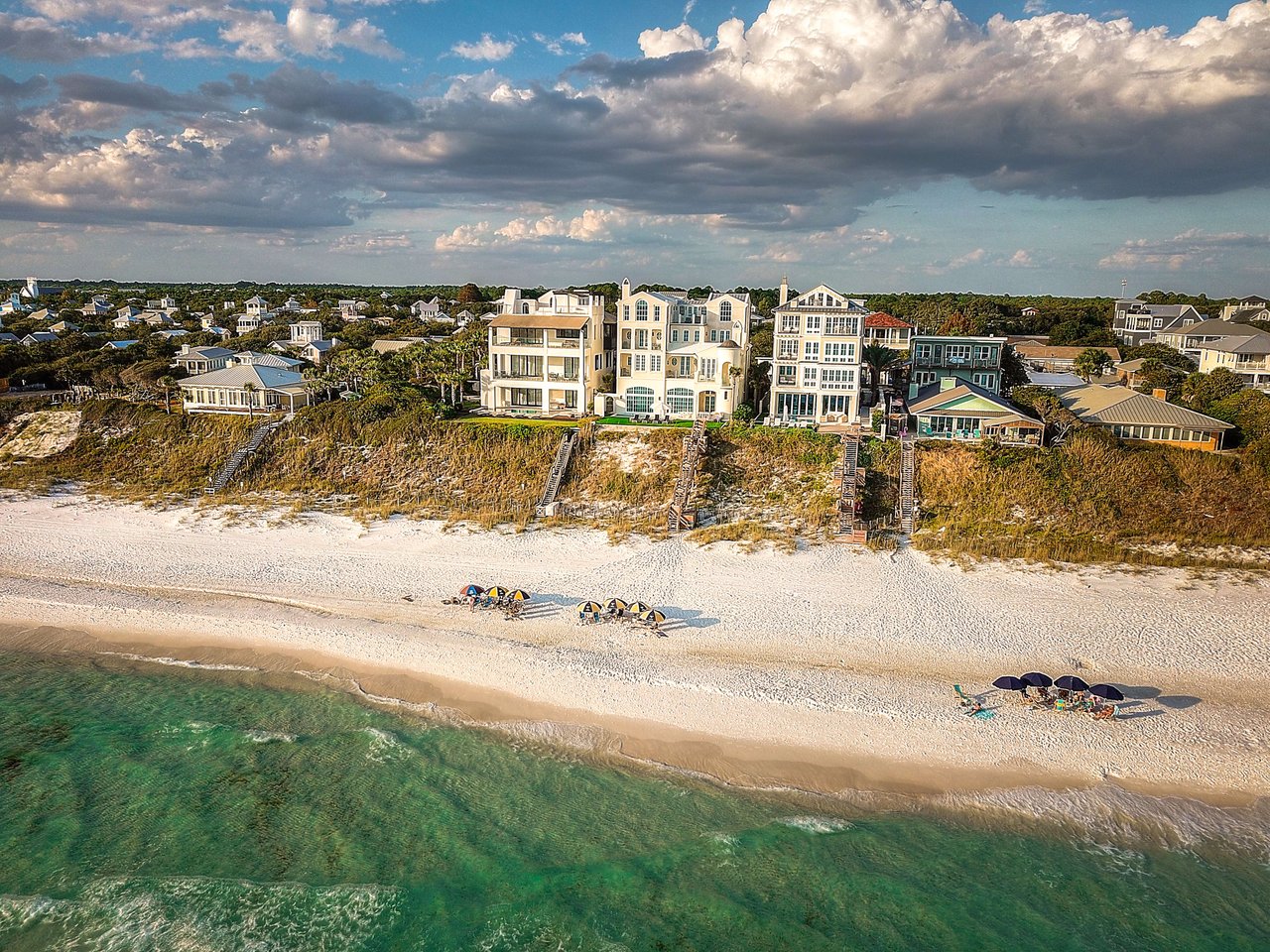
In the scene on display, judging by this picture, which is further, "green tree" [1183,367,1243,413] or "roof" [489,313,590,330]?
"roof" [489,313,590,330]

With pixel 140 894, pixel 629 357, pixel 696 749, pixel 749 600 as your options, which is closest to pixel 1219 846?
pixel 696 749

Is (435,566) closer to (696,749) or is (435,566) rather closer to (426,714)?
(426,714)

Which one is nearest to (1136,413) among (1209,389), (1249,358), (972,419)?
(972,419)

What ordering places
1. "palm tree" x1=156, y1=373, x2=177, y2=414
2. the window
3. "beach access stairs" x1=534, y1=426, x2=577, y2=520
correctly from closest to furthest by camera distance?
1. "beach access stairs" x1=534, y1=426, x2=577, y2=520
2. the window
3. "palm tree" x1=156, y1=373, x2=177, y2=414

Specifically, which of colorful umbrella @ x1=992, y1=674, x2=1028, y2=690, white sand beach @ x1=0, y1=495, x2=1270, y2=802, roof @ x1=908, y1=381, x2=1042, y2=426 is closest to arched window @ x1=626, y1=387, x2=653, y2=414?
white sand beach @ x1=0, y1=495, x2=1270, y2=802

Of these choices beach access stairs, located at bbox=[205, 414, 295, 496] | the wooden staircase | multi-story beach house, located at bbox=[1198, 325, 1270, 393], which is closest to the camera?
the wooden staircase

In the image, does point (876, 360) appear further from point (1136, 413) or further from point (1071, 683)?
point (1071, 683)

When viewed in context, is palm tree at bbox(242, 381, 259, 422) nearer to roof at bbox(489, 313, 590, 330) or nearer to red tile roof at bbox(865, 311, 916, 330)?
roof at bbox(489, 313, 590, 330)
